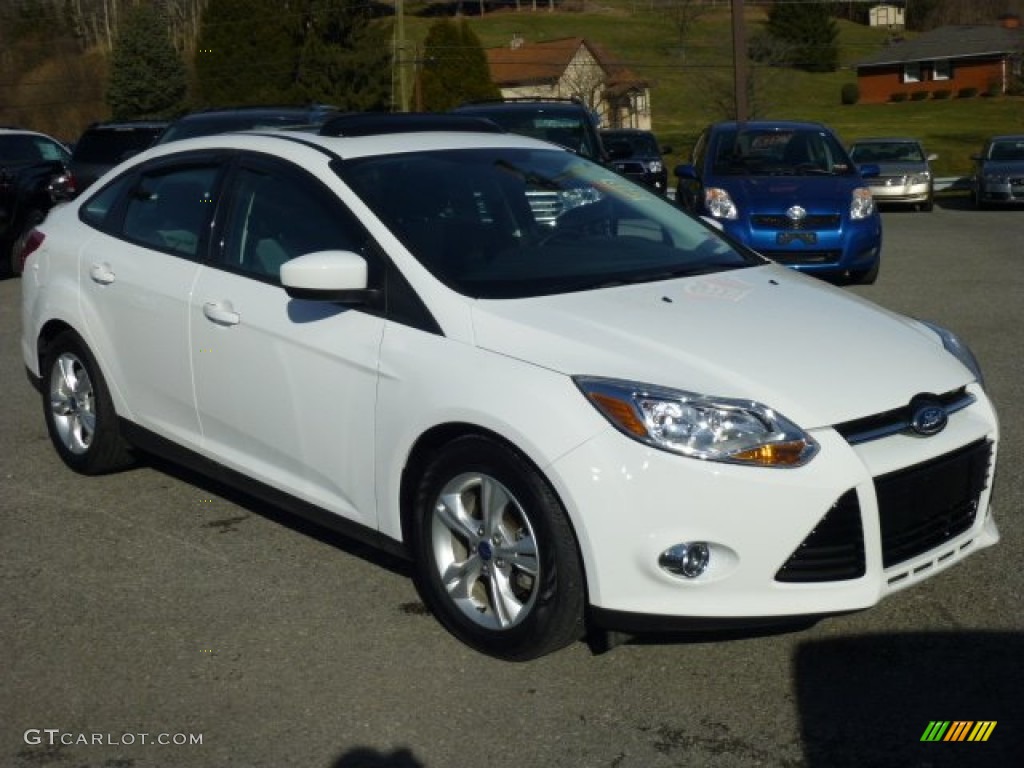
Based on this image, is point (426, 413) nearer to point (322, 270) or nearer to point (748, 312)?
point (322, 270)

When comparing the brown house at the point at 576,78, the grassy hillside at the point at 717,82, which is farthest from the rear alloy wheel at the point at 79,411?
the brown house at the point at 576,78

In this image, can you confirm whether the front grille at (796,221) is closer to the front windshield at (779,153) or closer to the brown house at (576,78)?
the front windshield at (779,153)

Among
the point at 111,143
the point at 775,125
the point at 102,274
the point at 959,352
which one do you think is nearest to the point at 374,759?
the point at 959,352

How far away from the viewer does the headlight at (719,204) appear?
41.7 feet

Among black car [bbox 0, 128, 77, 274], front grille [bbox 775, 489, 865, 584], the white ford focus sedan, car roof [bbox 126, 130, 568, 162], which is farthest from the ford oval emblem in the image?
black car [bbox 0, 128, 77, 274]

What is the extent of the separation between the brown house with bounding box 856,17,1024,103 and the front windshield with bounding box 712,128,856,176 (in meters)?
75.9

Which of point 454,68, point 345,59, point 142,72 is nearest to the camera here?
point 454,68

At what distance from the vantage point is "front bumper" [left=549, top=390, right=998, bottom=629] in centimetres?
374

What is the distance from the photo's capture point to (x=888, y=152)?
91.8 ft

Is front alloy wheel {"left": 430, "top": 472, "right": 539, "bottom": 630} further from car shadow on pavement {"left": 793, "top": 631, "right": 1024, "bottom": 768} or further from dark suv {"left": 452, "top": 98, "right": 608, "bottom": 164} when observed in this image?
dark suv {"left": 452, "top": 98, "right": 608, "bottom": 164}

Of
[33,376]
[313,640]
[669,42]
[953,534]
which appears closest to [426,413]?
[313,640]

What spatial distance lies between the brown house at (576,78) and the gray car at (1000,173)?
123 ft

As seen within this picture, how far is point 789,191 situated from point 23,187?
8914 millimetres

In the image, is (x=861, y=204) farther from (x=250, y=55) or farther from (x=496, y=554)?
(x=250, y=55)
